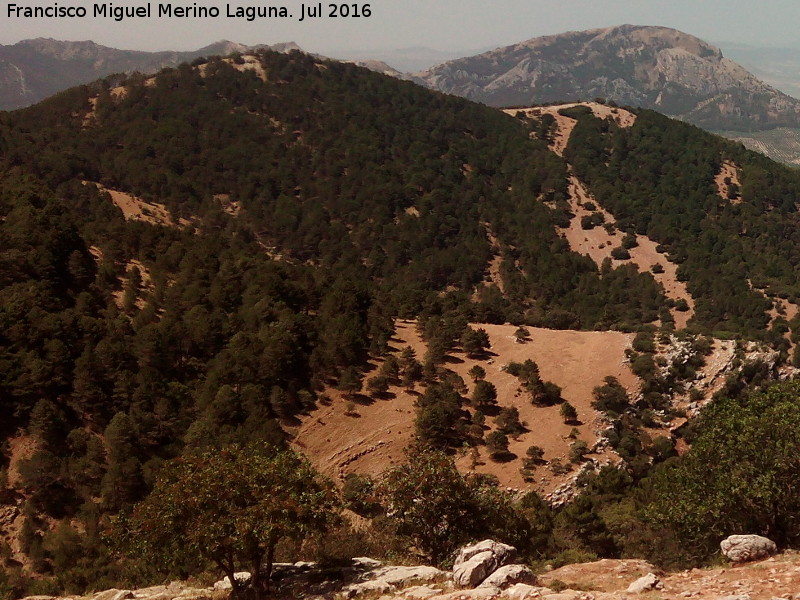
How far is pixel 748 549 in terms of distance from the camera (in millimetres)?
22453

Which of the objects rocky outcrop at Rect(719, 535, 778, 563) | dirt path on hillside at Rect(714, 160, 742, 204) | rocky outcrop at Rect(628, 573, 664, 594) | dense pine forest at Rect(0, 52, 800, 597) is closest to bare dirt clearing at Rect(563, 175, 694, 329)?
dense pine forest at Rect(0, 52, 800, 597)

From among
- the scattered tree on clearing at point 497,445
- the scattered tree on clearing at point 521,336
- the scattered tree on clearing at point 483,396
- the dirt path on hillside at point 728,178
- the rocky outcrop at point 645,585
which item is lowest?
the scattered tree on clearing at point 497,445

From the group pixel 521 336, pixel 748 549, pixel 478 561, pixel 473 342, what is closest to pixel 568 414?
pixel 473 342

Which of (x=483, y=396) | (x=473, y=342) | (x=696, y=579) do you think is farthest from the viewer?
(x=473, y=342)

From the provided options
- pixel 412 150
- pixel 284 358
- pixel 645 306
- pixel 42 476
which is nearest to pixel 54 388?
pixel 42 476

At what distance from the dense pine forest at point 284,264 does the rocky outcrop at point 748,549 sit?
3.72 m

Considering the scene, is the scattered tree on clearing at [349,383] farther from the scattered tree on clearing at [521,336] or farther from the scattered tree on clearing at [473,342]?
the scattered tree on clearing at [521,336]

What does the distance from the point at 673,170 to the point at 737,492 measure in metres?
166

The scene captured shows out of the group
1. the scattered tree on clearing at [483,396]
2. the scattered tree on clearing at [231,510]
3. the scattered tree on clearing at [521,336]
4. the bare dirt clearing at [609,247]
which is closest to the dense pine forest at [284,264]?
the bare dirt clearing at [609,247]

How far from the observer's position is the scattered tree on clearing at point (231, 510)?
20578mm

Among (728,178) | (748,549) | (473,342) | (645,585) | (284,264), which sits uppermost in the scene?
(728,178)

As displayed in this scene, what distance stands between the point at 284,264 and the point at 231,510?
218 ft

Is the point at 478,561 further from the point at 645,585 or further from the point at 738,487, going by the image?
the point at 738,487

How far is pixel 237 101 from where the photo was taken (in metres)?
174
